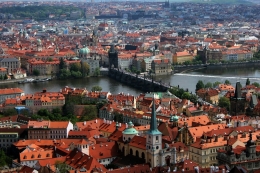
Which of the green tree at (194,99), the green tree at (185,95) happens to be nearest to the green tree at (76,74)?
the green tree at (185,95)

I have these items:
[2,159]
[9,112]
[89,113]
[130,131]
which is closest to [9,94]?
[9,112]

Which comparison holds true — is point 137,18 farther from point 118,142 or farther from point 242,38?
point 118,142

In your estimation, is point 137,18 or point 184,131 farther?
point 137,18

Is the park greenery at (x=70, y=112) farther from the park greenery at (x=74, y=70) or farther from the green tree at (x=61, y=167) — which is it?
the park greenery at (x=74, y=70)

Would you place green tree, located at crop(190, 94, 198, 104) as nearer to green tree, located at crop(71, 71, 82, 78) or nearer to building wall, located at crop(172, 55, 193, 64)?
green tree, located at crop(71, 71, 82, 78)

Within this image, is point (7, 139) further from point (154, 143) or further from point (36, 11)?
point (36, 11)

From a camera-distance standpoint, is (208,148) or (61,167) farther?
(208,148)

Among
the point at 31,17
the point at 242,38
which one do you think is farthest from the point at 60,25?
the point at 242,38
